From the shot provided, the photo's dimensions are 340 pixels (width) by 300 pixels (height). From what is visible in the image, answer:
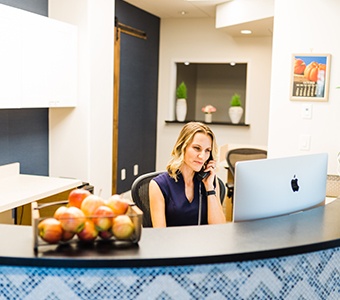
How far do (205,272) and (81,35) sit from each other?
3.46 m

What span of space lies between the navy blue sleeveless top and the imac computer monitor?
2.19ft

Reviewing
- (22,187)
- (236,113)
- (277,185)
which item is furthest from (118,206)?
(236,113)

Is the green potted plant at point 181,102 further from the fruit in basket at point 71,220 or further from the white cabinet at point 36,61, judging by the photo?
the fruit in basket at point 71,220

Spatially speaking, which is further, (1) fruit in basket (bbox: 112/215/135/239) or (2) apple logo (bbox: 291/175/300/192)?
(2) apple logo (bbox: 291/175/300/192)

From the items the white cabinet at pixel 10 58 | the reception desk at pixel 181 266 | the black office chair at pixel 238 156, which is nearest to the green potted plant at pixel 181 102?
the black office chair at pixel 238 156

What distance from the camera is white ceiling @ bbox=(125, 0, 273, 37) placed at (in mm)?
5910

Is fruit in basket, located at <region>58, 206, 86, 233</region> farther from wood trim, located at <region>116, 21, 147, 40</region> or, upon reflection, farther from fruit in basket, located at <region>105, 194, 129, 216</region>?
wood trim, located at <region>116, 21, 147, 40</region>

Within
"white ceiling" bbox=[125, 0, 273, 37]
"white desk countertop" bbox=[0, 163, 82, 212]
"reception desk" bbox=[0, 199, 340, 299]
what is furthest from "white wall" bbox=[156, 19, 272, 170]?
"reception desk" bbox=[0, 199, 340, 299]

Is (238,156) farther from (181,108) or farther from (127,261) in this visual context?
(127,261)

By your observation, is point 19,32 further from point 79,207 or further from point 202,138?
point 79,207

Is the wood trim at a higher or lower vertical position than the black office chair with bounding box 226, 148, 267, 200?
higher

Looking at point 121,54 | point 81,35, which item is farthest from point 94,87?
point 121,54

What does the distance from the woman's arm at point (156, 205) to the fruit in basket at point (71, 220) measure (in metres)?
1.09

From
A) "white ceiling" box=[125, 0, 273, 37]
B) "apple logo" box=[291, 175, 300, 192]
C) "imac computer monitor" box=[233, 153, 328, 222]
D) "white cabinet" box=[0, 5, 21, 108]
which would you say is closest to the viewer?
"imac computer monitor" box=[233, 153, 328, 222]
